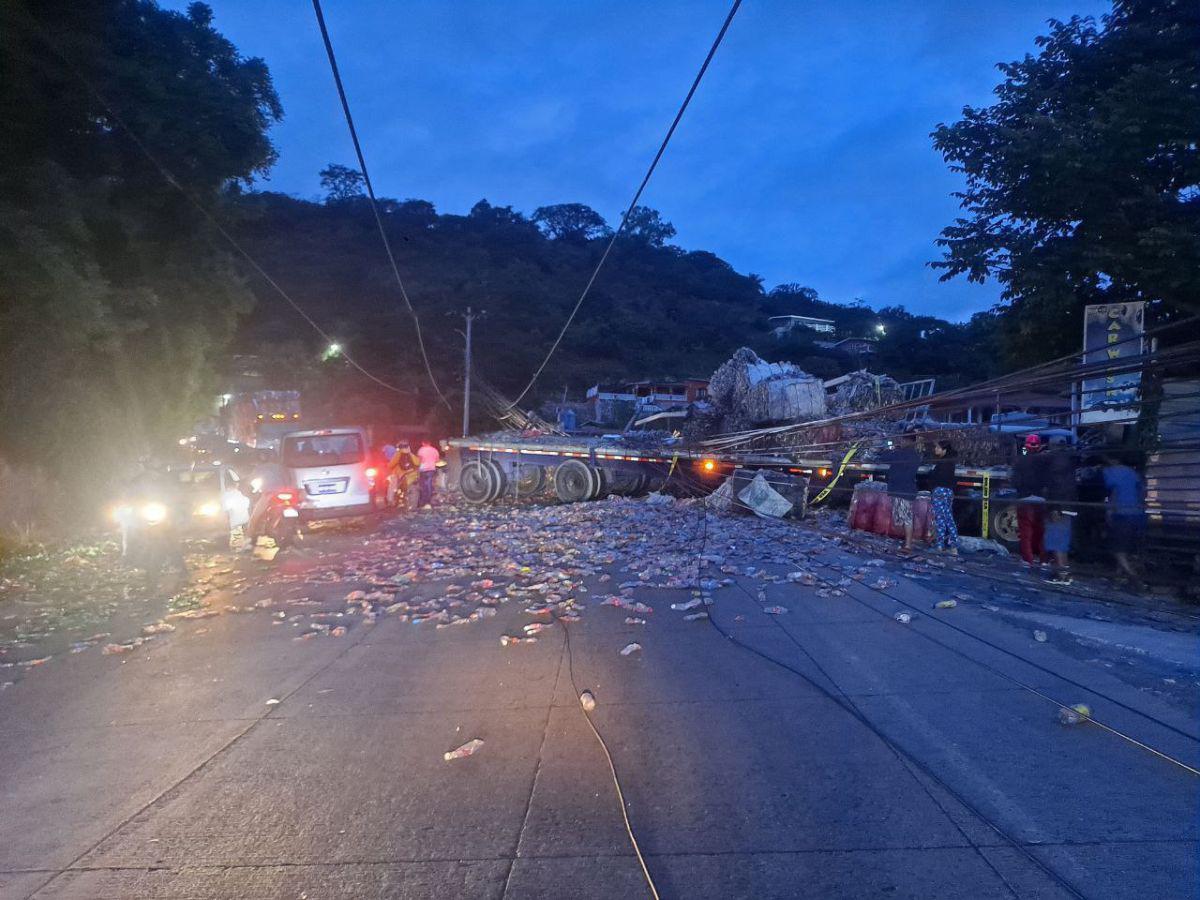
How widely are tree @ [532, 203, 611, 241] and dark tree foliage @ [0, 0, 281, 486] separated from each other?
199 feet

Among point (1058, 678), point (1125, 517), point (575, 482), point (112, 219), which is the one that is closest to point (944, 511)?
point (1125, 517)

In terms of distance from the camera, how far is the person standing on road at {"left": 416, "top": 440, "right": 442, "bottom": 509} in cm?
2119

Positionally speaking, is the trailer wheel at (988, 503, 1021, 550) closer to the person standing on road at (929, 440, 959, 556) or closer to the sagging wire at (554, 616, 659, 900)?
the person standing on road at (929, 440, 959, 556)

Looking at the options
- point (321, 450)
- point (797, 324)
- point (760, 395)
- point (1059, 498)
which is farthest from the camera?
point (797, 324)

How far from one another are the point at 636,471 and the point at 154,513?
38.2ft

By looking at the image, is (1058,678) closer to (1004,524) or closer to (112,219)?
(1004,524)

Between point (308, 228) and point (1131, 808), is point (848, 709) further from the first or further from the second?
point (308, 228)

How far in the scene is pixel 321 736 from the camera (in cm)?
574

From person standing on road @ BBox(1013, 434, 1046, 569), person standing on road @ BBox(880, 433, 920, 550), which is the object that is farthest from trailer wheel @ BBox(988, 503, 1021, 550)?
person standing on road @ BBox(1013, 434, 1046, 569)

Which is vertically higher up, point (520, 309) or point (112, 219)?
point (520, 309)

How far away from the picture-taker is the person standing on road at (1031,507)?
11344 millimetres

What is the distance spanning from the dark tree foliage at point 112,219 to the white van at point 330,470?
11.2 ft

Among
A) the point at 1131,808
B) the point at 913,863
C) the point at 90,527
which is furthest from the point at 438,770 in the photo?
the point at 90,527

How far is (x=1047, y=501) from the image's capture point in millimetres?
10852
